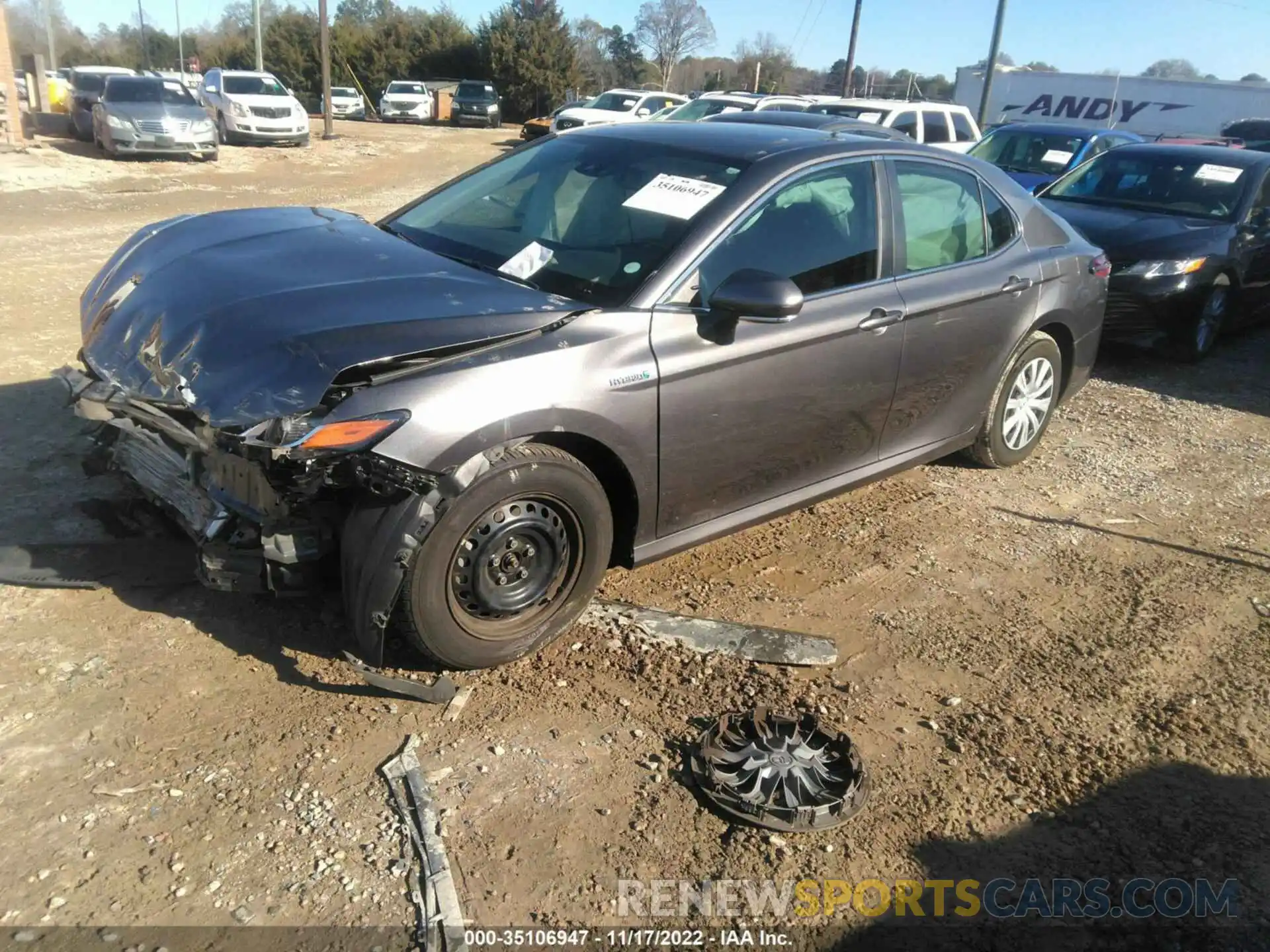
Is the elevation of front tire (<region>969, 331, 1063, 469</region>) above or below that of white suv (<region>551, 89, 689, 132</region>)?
below

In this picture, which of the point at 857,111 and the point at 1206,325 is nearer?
the point at 1206,325

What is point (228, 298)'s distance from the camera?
3.38m

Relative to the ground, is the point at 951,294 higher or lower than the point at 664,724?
higher

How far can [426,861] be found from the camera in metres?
2.62

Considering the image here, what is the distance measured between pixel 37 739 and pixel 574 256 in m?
2.37

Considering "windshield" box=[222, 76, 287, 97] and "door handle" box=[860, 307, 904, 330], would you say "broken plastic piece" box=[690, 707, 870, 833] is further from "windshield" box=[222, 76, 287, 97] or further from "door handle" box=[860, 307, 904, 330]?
"windshield" box=[222, 76, 287, 97]

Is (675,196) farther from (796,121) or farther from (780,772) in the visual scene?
(780,772)

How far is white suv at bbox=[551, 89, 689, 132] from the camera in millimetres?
25766

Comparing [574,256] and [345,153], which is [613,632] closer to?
[574,256]

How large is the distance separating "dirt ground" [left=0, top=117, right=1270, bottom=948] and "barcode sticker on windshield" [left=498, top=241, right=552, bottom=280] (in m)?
1.30

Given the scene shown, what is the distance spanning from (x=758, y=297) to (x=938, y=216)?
1.58 metres

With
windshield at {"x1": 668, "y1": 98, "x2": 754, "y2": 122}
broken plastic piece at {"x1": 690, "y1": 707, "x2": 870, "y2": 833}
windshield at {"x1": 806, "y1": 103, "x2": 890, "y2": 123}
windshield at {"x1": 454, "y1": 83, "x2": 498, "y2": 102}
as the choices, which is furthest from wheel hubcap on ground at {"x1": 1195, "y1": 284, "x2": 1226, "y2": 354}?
windshield at {"x1": 454, "y1": 83, "x2": 498, "y2": 102}

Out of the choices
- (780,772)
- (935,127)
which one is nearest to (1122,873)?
(780,772)

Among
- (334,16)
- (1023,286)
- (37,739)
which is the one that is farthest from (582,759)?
(334,16)
